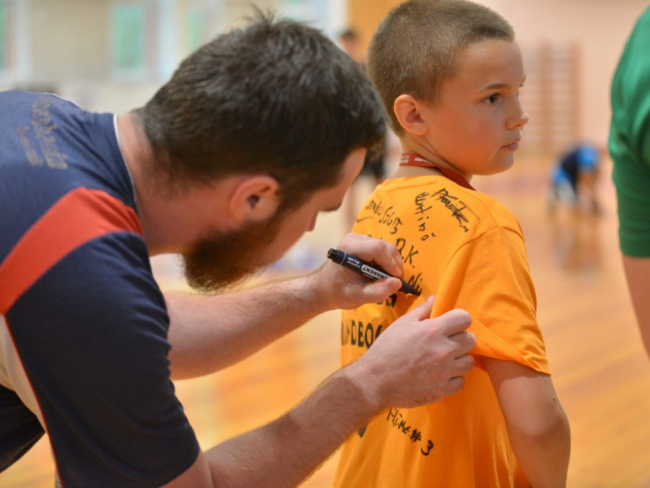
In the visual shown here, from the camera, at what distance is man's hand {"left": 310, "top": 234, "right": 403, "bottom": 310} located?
3.55 ft

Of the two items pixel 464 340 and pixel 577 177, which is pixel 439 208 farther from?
pixel 577 177

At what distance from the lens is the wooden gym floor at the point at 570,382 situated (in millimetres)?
2100

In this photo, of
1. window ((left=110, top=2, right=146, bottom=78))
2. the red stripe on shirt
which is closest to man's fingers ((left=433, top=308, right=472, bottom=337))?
the red stripe on shirt

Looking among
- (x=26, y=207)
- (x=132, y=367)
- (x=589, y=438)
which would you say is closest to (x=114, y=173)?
(x=26, y=207)

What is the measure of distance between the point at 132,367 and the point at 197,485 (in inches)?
8.6

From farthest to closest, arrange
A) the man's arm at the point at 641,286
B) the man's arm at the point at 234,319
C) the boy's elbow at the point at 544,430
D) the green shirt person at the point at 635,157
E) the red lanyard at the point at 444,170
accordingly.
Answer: the man's arm at the point at 234,319 → the red lanyard at the point at 444,170 → the boy's elbow at the point at 544,430 → the man's arm at the point at 641,286 → the green shirt person at the point at 635,157

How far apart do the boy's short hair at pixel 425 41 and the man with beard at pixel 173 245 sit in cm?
17

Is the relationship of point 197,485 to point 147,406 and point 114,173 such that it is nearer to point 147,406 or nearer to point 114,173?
point 147,406

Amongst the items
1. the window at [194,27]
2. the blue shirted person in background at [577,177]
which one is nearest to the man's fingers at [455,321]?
the blue shirted person in background at [577,177]

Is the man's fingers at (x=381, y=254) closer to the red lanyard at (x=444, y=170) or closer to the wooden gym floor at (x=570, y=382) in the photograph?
the red lanyard at (x=444, y=170)

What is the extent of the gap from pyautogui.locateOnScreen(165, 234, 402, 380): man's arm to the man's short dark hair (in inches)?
14.8

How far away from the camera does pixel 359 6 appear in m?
9.23

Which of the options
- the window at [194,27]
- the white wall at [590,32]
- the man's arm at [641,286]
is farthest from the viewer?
the white wall at [590,32]

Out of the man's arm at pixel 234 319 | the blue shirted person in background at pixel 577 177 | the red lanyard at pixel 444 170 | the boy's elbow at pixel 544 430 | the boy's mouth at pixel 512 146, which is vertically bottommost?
the blue shirted person in background at pixel 577 177
